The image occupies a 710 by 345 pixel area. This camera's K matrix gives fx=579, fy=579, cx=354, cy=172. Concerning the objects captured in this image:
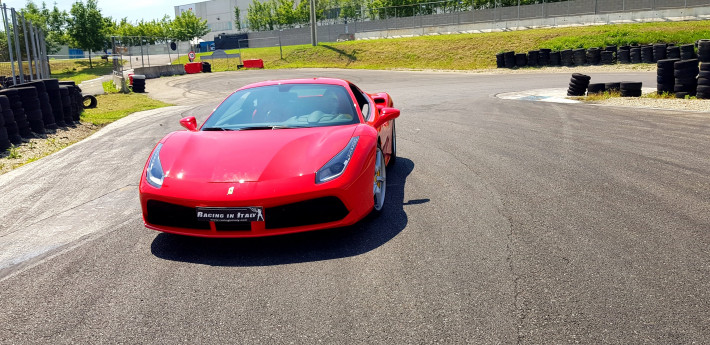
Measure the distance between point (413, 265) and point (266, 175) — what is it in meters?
1.25

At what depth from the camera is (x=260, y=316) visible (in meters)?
3.13

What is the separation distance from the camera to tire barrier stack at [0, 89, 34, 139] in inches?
390

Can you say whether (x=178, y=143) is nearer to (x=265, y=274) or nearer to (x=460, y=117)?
(x=265, y=274)

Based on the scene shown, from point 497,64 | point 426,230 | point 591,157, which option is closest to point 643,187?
point 591,157

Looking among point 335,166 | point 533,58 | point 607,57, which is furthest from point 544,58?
point 335,166

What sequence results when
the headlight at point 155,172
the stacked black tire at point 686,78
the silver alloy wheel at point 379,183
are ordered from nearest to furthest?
the headlight at point 155,172
the silver alloy wheel at point 379,183
the stacked black tire at point 686,78

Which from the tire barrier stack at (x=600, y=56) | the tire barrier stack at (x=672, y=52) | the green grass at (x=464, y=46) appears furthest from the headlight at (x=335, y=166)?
the green grass at (x=464, y=46)

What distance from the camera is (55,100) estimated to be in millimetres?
12445

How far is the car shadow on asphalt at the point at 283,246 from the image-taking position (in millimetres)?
4055

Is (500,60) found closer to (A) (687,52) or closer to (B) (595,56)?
(B) (595,56)

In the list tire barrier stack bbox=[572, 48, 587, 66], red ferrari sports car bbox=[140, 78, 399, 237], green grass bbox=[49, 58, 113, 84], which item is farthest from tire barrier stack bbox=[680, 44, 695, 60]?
green grass bbox=[49, 58, 113, 84]

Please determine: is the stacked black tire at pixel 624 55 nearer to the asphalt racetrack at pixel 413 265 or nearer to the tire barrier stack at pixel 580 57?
the tire barrier stack at pixel 580 57

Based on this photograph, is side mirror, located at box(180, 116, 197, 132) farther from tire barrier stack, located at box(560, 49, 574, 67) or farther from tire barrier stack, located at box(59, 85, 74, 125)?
tire barrier stack, located at box(560, 49, 574, 67)

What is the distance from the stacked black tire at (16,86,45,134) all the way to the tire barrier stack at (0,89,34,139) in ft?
0.75
